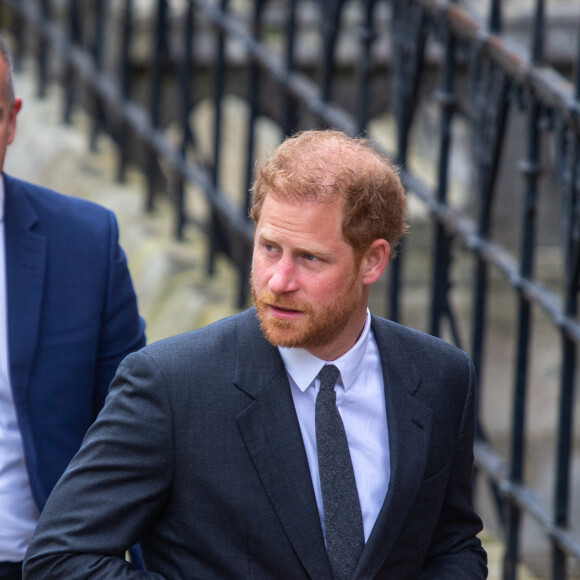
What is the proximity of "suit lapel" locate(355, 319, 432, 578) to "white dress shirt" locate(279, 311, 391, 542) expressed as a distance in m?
0.03

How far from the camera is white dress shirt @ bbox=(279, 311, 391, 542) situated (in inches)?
97.0

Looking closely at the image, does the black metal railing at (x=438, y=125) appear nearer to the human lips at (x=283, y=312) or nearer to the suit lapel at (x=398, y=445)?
the suit lapel at (x=398, y=445)

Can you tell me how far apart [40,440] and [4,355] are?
208mm

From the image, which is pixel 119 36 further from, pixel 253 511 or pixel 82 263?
pixel 253 511

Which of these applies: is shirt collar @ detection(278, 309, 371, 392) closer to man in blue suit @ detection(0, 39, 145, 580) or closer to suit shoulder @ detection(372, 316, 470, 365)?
suit shoulder @ detection(372, 316, 470, 365)

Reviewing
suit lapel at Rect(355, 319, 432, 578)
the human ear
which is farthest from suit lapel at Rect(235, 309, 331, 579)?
the human ear

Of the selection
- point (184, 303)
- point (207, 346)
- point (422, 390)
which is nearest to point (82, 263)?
point (207, 346)

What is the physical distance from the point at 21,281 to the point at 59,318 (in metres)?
0.12

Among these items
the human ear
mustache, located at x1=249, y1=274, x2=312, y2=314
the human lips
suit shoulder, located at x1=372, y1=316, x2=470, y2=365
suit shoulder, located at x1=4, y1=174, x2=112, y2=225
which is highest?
the human ear

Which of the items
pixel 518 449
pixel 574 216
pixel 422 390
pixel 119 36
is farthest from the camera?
pixel 119 36

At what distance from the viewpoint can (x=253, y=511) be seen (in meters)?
2.38

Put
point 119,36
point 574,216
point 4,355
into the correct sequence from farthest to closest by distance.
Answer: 1. point 119,36
2. point 574,216
3. point 4,355

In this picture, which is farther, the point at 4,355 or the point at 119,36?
the point at 119,36

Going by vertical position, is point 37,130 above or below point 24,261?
below
